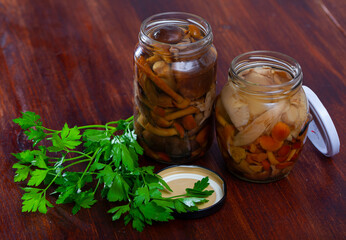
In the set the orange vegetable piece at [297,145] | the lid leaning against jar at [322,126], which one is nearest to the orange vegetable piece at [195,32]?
the lid leaning against jar at [322,126]

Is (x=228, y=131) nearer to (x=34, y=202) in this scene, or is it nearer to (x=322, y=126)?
(x=322, y=126)

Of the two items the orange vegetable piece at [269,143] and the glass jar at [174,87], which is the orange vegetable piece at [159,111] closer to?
the glass jar at [174,87]

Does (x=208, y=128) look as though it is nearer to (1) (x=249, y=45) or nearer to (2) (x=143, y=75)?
(2) (x=143, y=75)

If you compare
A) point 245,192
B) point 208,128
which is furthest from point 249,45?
point 245,192

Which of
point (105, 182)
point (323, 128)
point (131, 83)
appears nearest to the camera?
point (105, 182)

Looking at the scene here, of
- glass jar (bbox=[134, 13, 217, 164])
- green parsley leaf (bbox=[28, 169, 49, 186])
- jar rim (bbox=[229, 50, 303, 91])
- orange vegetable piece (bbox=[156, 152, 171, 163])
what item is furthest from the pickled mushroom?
green parsley leaf (bbox=[28, 169, 49, 186])

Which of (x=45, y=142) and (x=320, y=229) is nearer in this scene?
(x=320, y=229)

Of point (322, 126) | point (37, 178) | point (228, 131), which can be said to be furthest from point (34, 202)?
point (322, 126)
